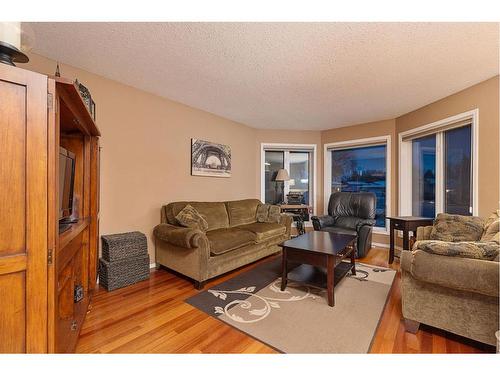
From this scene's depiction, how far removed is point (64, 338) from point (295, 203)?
4073mm

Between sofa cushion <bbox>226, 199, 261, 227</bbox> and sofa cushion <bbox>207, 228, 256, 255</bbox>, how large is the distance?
0.52 m

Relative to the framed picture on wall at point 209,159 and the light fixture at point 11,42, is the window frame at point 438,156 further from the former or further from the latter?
the light fixture at point 11,42

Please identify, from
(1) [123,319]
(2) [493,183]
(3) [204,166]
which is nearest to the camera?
(1) [123,319]

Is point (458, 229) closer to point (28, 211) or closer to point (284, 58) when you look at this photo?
point (284, 58)

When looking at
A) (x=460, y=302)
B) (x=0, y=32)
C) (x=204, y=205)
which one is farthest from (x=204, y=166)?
(x=460, y=302)

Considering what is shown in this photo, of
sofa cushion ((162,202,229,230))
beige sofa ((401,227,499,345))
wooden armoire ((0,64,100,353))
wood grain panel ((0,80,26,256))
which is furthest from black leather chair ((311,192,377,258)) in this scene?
wood grain panel ((0,80,26,256))

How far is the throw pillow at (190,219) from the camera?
2846mm

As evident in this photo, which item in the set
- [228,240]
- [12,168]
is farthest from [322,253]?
[12,168]

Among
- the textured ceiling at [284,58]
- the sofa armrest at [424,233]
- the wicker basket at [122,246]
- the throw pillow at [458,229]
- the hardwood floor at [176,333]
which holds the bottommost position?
the hardwood floor at [176,333]

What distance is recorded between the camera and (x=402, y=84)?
9.18 feet

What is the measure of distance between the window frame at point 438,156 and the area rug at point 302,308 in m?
1.56

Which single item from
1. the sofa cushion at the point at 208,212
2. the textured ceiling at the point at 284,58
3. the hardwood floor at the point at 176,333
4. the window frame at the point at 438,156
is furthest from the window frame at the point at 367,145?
the sofa cushion at the point at 208,212

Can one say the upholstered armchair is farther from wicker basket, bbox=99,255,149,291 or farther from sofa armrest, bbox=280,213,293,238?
wicker basket, bbox=99,255,149,291
